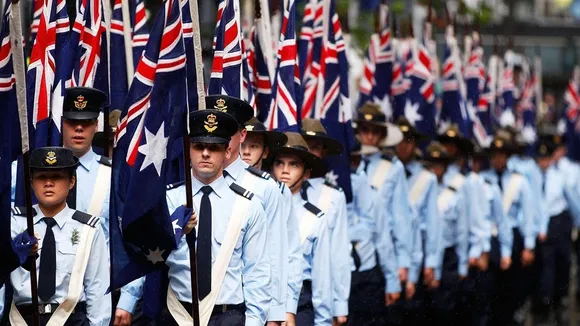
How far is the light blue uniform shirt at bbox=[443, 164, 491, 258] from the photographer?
19656 millimetres

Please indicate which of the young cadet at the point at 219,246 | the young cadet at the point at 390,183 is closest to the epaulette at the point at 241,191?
the young cadet at the point at 219,246

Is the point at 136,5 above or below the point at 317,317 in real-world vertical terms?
above

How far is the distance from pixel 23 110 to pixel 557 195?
16007mm

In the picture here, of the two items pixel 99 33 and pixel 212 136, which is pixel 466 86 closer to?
pixel 99 33

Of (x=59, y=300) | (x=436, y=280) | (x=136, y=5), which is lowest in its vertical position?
(x=436, y=280)

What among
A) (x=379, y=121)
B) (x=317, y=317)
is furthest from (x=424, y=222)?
(x=317, y=317)

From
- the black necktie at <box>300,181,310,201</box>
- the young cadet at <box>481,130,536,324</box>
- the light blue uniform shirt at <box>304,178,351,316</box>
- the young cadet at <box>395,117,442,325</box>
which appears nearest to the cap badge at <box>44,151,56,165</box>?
the light blue uniform shirt at <box>304,178,351,316</box>

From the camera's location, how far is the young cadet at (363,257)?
1504 centimetres

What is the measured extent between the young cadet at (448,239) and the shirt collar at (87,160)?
25.5 feet

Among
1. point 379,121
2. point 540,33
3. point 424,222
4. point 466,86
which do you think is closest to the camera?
point 379,121

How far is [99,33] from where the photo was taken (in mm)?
12867

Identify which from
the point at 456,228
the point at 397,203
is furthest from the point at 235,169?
the point at 456,228

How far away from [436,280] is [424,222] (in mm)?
728

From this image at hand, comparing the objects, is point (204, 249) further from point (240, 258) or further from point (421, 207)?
point (421, 207)
